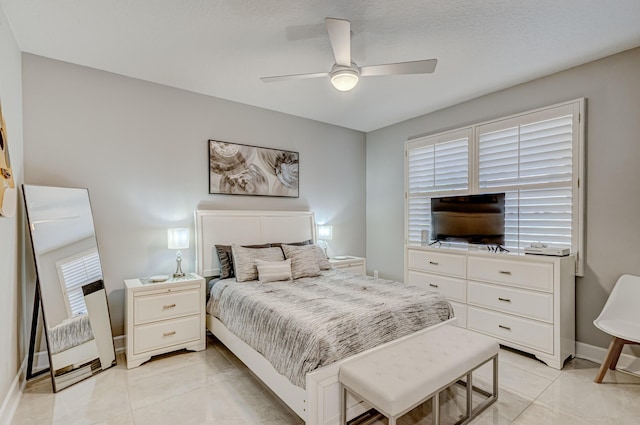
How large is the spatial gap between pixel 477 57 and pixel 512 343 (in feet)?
9.00

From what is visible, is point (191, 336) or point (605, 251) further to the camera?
point (191, 336)

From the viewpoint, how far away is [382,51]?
2.69 m

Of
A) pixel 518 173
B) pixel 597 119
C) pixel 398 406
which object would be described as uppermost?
pixel 597 119

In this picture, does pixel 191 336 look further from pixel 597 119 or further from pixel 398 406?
pixel 597 119

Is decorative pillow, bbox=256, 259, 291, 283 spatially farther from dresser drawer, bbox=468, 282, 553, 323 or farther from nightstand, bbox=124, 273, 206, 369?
dresser drawer, bbox=468, 282, 553, 323

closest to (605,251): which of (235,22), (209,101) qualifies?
(235,22)

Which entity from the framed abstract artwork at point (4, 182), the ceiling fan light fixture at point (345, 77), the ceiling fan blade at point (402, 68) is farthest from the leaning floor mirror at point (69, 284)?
the ceiling fan blade at point (402, 68)

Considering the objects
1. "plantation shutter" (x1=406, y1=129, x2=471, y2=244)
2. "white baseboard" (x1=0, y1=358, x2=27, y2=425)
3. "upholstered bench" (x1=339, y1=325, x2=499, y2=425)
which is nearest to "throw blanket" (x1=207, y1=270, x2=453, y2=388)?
"upholstered bench" (x1=339, y1=325, x2=499, y2=425)

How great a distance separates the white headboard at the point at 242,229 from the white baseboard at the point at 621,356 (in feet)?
10.2

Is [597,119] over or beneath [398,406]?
over

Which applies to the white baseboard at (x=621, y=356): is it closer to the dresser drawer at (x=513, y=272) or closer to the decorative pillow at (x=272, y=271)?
the dresser drawer at (x=513, y=272)

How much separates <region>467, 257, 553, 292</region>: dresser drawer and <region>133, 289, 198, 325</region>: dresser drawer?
2.93 m

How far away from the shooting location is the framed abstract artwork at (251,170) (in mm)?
3764

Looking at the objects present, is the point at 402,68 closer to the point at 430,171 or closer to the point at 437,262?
the point at 430,171
